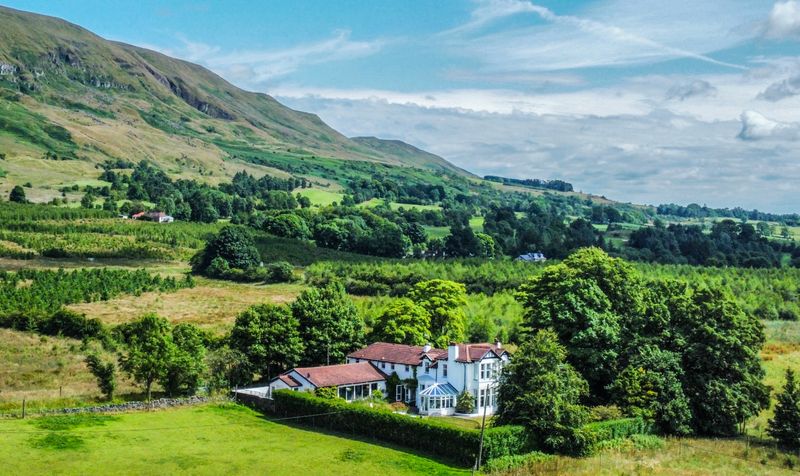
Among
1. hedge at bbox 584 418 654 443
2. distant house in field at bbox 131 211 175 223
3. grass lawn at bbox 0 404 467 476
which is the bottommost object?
grass lawn at bbox 0 404 467 476

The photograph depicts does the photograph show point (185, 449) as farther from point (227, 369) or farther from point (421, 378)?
point (421, 378)

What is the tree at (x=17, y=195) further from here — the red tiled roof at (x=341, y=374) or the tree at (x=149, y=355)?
the red tiled roof at (x=341, y=374)

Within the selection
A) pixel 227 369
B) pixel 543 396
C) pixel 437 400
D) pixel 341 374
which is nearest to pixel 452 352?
pixel 437 400

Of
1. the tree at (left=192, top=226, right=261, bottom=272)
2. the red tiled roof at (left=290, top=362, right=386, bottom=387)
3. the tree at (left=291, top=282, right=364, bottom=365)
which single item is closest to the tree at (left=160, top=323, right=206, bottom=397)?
the red tiled roof at (left=290, top=362, right=386, bottom=387)

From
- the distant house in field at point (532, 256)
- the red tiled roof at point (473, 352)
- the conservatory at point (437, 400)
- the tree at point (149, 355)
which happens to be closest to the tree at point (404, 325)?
the red tiled roof at point (473, 352)

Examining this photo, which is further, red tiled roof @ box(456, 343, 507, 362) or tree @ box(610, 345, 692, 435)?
red tiled roof @ box(456, 343, 507, 362)

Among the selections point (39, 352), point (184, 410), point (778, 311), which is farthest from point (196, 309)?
point (778, 311)

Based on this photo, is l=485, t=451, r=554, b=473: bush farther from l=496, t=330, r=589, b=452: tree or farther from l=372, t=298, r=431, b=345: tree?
l=372, t=298, r=431, b=345: tree
